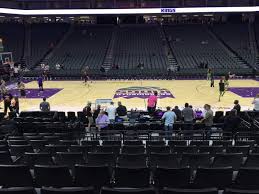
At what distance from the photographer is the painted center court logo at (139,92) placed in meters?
26.4

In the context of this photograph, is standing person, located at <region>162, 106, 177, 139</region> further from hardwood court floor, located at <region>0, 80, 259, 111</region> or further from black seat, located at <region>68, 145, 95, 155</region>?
hardwood court floor, located at <region>0, 80, 259, 111</region>

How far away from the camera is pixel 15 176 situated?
618cm

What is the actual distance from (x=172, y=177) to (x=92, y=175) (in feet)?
4.45

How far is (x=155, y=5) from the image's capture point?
4112 cm

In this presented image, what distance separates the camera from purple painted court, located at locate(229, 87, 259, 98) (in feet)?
86.2

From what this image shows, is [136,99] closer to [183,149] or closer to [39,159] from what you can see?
[183,149]

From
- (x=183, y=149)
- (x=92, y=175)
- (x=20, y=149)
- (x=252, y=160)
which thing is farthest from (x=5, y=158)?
(x=252, y=160)

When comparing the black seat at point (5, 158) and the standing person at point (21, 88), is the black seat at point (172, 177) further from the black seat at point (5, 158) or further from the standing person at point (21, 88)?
the standing person at point (21, 88)

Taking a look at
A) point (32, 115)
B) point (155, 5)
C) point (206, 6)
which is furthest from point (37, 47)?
point (32, 115)

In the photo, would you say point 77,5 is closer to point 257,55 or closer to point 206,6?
point 206,6

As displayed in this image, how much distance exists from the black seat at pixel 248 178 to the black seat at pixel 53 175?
2875 mm

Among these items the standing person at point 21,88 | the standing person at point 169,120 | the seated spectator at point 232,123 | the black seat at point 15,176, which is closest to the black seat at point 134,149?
the black seat at point 15,176

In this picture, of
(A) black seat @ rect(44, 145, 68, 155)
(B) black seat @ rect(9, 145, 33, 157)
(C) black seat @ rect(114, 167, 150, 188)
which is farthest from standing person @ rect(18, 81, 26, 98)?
(C) black seat @ rect(114, 167, 150, 188)

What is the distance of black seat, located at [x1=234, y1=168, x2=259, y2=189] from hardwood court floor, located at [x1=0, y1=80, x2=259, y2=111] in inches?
616
